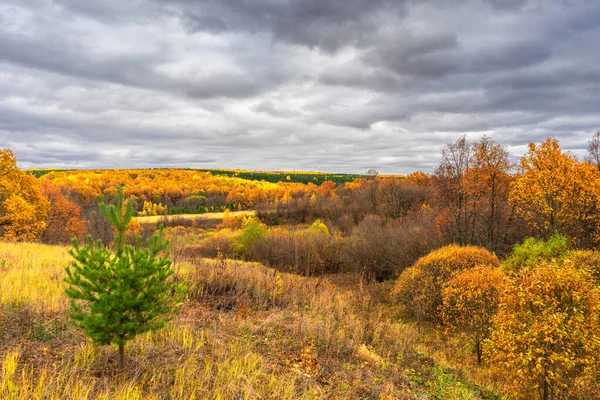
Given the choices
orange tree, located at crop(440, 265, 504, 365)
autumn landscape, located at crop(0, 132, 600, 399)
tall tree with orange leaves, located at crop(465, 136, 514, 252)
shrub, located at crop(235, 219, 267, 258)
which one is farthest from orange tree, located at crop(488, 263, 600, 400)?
shrub, located at crop(235, 219, 267, 258)

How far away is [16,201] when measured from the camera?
77.6ft

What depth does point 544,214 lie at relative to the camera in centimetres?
2697

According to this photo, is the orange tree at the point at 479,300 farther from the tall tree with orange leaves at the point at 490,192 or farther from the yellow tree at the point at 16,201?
the yellow tree at the point at 16,201

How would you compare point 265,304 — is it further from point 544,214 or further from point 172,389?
point 544,214

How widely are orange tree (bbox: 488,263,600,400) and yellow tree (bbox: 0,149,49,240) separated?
1123 inches

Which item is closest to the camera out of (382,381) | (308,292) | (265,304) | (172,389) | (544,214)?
(172,389)

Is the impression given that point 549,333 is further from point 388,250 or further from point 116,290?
point 388,250

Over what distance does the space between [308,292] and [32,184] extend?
27517 mm

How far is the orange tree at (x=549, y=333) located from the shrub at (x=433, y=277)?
8399mm

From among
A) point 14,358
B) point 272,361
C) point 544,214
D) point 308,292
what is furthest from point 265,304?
point 544,214

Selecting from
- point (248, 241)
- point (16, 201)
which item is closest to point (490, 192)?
point (248, 241)

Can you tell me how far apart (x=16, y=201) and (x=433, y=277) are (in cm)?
2856

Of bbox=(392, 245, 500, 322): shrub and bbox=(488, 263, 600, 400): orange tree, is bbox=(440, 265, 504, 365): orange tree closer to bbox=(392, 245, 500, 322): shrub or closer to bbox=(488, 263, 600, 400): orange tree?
bbox=(392, 245, 500, 322): shrub

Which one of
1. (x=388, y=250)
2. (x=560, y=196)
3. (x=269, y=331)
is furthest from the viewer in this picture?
(x=388, y=250)
